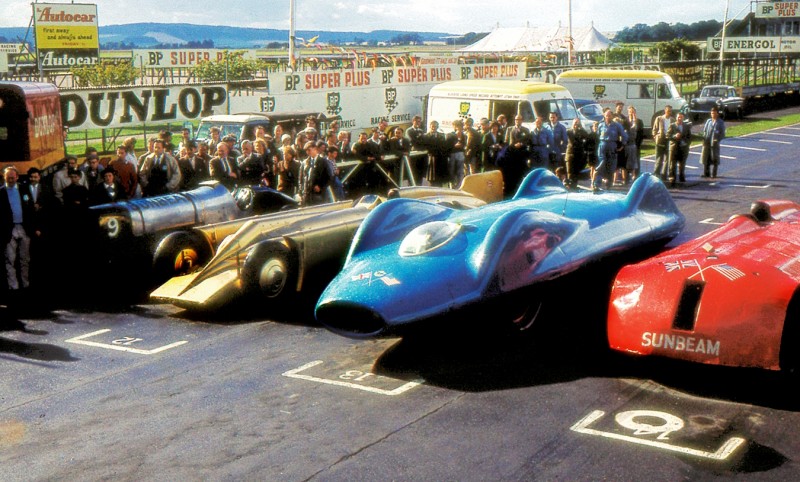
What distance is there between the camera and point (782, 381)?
8148mm

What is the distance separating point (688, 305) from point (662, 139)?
13827 millimetres

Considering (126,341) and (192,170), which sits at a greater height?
(192,170)

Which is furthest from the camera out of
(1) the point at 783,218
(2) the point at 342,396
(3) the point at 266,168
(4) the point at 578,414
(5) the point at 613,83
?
(5) the point at 613,83

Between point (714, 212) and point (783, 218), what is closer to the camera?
point (783, 218)

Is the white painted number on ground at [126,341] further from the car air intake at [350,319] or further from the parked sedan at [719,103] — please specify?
the parked sedan at [719,103]

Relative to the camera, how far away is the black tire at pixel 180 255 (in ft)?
37.4

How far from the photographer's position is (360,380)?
27.8 ft

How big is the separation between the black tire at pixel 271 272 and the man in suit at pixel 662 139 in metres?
12.4

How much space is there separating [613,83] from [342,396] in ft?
89.4

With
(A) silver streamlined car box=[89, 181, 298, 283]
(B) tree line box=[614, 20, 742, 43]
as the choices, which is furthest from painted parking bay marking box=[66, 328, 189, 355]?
(B) tree line box=[614, 20, 742, 43]

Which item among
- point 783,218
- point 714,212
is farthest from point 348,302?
point 714,212

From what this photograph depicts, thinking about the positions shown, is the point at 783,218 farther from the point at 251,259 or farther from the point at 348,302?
the point at 251,259

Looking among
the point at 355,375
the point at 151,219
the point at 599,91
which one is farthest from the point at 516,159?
the point at 599,91

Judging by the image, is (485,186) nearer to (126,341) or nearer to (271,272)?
(271,272)
